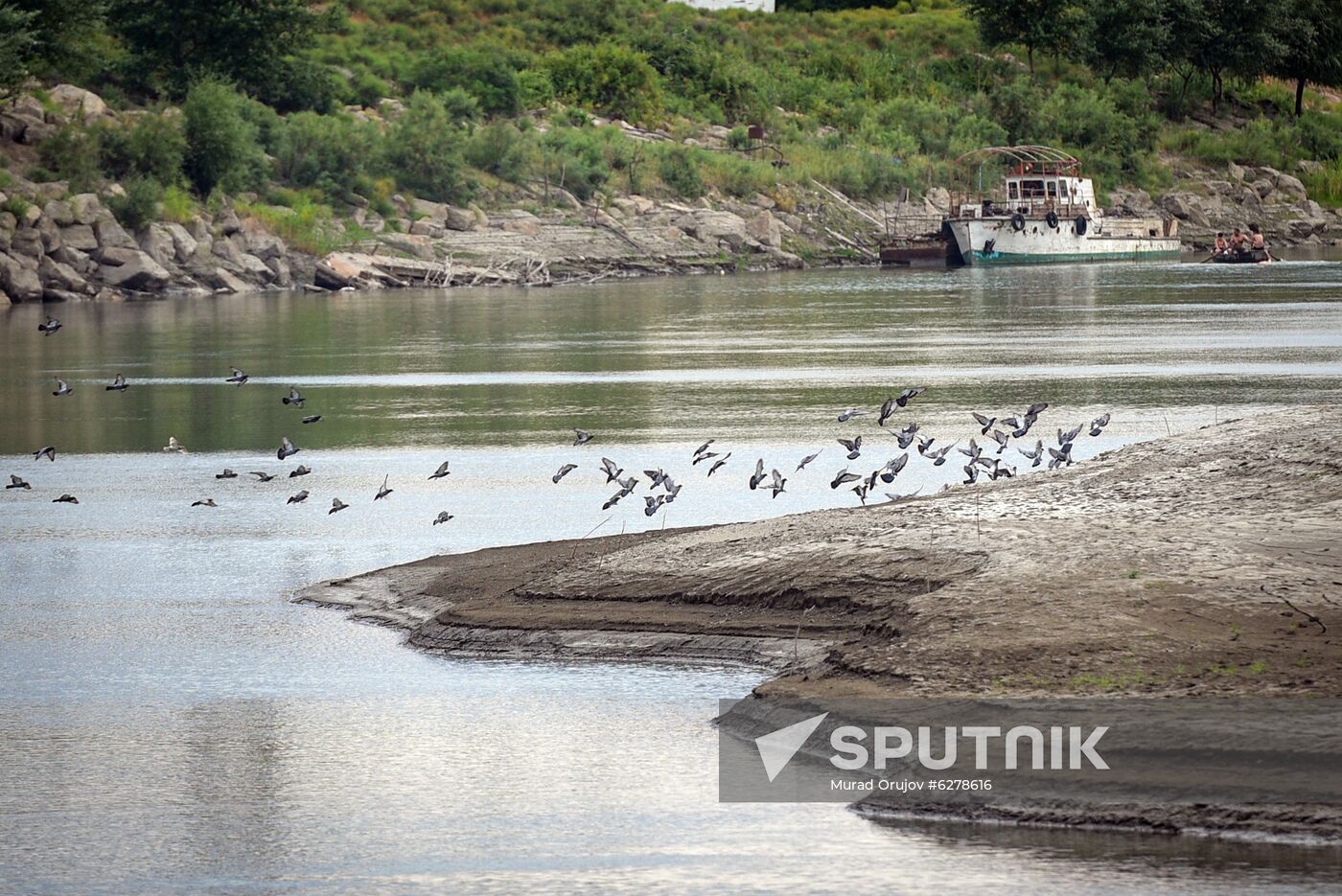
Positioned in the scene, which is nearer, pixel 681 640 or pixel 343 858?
pixel 343 858

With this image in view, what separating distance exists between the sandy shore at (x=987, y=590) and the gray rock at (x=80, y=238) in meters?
45.8

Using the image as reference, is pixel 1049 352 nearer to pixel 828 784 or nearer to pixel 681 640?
pixel 681 640

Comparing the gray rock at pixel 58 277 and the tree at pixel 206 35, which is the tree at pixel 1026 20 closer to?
the tree at pixel 206 35

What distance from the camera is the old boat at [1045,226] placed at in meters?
79.2

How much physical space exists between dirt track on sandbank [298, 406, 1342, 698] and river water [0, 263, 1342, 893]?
2.04ft

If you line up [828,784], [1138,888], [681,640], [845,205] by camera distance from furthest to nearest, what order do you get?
1. [845,205]
2. [681,640]
3. [828,784]
4. [1138,888]

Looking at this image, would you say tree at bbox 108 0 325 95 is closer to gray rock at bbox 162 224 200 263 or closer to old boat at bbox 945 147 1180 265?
gray rock at bbox 162 224 200 263

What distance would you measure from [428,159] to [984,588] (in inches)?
2391

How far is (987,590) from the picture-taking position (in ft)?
40.9

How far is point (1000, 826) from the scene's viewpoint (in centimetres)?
995

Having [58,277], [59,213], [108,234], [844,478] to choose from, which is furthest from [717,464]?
[108,234]

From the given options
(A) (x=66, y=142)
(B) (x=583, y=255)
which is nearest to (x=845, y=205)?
(B) (x=583, y=255)

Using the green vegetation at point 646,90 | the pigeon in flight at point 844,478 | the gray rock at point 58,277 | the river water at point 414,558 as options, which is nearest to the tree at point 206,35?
the green vegetation at point 646,90

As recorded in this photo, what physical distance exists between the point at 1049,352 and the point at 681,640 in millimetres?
23176
